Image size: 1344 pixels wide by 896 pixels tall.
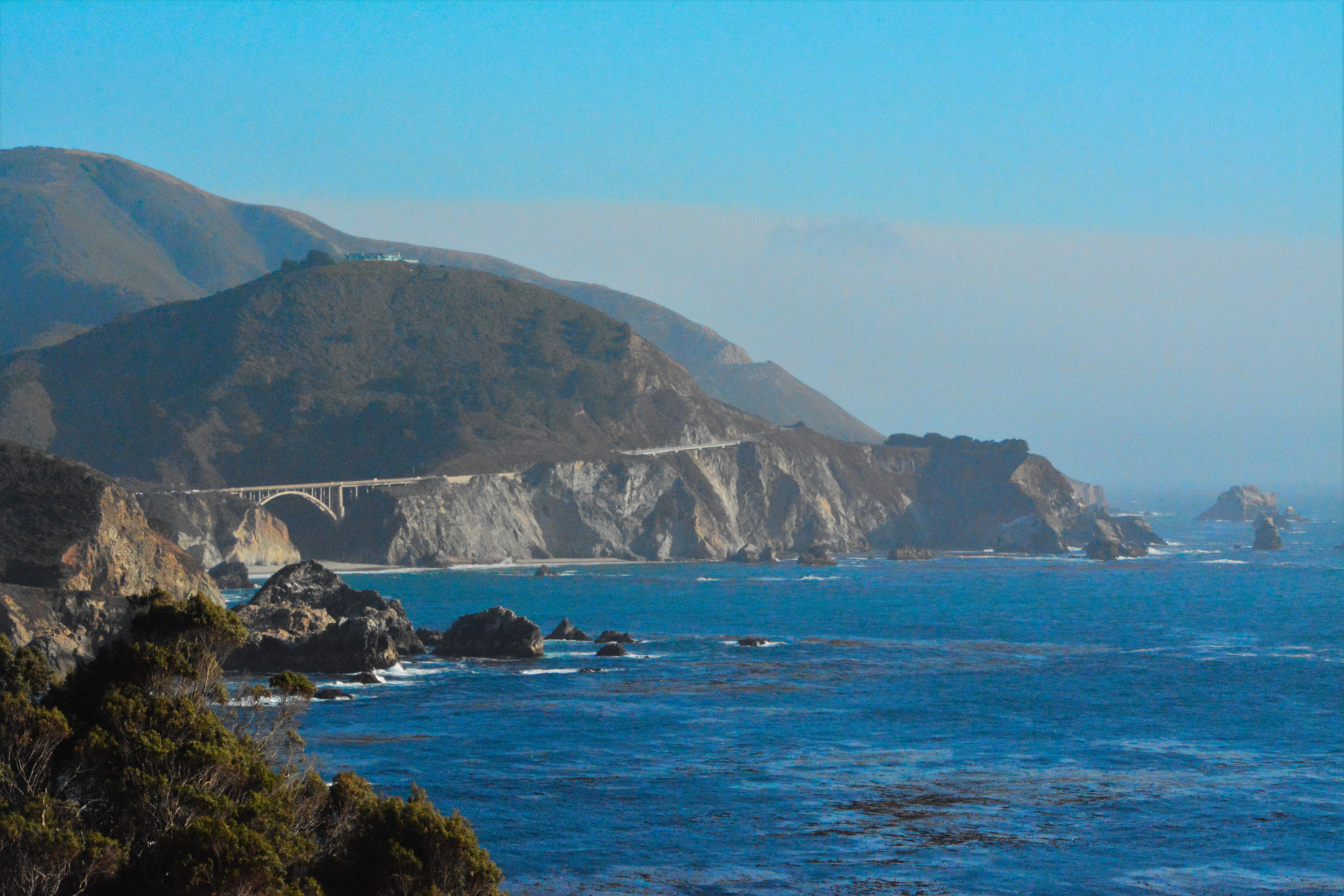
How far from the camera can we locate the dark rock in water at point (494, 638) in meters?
83.2

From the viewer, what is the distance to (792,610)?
116 m

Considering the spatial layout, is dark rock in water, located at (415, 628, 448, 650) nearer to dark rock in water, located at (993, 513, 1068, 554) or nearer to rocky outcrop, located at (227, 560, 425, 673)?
rocky outcrop, located at (227, 560, 425, 673)

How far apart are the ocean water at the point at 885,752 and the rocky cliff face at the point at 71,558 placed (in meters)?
13.5

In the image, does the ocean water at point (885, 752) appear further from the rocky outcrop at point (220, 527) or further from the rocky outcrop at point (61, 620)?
the rocky outcrop at point (220, 527)

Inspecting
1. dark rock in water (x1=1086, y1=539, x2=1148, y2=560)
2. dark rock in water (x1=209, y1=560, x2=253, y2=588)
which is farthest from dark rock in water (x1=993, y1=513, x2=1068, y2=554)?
dark rock in water (x1=209, y1=560, x2=253, y2=588)

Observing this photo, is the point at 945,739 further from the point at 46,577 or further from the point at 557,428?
the point at 557,428

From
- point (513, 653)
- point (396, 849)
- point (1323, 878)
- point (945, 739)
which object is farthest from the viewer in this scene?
point (513, 653)

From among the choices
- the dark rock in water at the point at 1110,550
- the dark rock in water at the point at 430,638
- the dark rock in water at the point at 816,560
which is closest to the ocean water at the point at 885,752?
the dark rock in water at the point at 430,638

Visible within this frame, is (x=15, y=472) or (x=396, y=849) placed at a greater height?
(x=15, y=472)

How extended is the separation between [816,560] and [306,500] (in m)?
61.2

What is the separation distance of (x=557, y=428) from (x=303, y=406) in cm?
Result: 3430

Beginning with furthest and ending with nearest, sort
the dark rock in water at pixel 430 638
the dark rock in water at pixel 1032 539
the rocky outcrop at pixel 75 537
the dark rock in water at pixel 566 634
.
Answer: the dark rock in water at pixel 1032 539, the dark rock in water at pixel 566 634, the dark rock in water at pixel 430 638, the rocky outcrop at pixel 75 537

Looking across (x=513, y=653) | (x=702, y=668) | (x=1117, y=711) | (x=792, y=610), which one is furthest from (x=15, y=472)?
(x=1117, y=711)

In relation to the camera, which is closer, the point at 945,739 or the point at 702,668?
the point at 945,739
